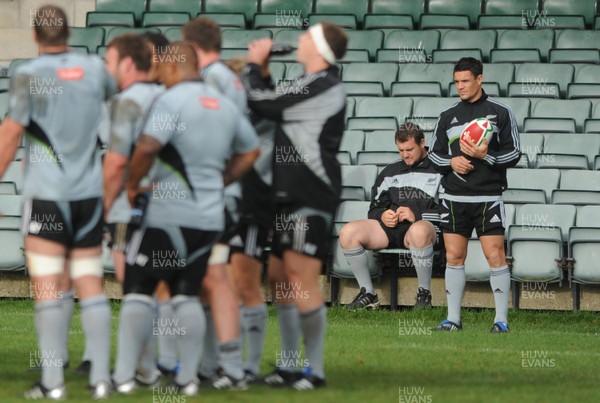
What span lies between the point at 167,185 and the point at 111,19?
40.8 ft

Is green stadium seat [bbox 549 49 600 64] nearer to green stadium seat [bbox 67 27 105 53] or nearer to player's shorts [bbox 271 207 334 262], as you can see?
green stadium seat [bbox 67 27 105 53]

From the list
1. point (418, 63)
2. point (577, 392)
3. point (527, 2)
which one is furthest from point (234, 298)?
point (527, 2)

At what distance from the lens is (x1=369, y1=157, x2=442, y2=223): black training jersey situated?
1266 cm

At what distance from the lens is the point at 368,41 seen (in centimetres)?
1747

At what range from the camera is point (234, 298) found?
7.07 metres

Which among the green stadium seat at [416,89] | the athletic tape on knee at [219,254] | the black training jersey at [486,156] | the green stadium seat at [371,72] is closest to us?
the athletic tape on knee at [219,254]

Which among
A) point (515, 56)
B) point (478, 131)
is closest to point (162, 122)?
point (478, 131)

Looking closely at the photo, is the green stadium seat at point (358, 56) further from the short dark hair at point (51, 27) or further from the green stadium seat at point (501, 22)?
the short dark hair at point (51, 27)

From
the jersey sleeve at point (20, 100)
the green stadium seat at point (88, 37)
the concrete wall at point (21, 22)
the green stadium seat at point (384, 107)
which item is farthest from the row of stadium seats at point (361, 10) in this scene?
the jersey sleeve at point (20, 100)

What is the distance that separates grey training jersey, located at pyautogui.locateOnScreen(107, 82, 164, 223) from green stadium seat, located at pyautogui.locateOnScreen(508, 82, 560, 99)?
9.01 m

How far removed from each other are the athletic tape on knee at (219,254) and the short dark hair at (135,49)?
3.54ft

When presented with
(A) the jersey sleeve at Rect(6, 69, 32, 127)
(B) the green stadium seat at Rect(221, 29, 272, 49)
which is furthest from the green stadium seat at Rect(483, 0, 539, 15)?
(A) the jersey sleeve at Rect(6, 69, 32, 127)

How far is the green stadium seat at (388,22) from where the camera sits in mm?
17898

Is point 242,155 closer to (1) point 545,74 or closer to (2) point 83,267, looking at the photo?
(2) point 83,267
